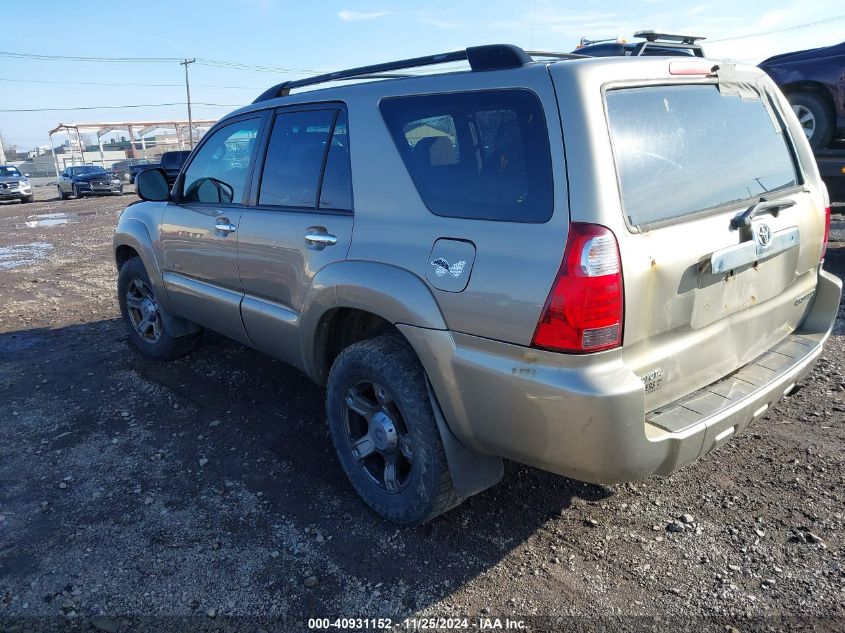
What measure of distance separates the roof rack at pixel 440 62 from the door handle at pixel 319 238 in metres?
0.82

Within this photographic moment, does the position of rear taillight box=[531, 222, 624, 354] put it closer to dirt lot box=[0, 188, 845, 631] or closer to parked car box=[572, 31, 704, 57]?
dirt lot box=[0, 188, 845, 631]

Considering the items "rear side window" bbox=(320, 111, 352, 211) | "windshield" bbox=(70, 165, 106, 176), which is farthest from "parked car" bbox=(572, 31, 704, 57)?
"windshield" bbox=(70, 165, 106, 176)

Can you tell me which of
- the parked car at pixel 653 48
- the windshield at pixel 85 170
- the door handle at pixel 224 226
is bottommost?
the windshield at pixel 85 170

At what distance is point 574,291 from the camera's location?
84.8 inches

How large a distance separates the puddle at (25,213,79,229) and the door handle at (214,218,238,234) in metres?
14.8

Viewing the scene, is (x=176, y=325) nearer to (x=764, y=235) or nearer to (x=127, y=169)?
(x=764, y=235)

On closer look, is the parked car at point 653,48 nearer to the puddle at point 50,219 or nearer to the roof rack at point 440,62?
the roof rack at point 440,62

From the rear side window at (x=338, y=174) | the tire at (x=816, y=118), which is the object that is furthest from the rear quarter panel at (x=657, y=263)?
the tire at (x=816, y=118)

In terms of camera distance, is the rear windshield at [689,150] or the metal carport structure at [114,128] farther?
the metal carport structure at [114,128]

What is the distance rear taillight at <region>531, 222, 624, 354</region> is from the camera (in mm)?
2148

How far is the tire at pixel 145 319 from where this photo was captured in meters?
5.05

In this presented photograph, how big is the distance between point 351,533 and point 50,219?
732 inches

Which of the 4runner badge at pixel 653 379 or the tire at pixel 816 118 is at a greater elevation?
the tire at pixel 816 118

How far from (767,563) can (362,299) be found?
6.46 feet
